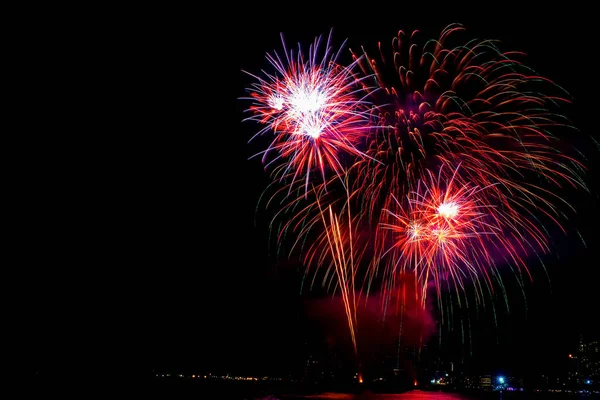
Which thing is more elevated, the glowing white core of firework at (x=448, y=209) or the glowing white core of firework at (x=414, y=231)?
the glowing white core of firework at (x=448, y=209)

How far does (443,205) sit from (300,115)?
6.62 metres

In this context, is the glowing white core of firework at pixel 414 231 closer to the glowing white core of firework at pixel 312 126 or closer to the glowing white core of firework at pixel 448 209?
the glowing white core of firework at pixel 448 209

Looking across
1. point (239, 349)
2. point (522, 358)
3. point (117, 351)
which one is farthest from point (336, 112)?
point (522, 358)

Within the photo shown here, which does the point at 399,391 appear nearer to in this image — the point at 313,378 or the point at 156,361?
the point at 313,378

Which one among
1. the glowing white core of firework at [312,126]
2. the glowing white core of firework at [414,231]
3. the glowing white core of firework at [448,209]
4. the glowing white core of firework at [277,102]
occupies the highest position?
Answer: the glowing white core of firework at [277,102]

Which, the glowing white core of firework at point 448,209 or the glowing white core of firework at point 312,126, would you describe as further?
the glowing white core of firework at point 448,209

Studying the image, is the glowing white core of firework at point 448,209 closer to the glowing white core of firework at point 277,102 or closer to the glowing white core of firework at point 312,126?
the glowing white core of firework at point 312,126

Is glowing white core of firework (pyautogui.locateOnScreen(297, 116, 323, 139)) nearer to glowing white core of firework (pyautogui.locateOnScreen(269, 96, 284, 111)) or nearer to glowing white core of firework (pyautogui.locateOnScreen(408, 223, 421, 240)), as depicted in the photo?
glowing white core of firework (pyautogui.locateOnScreen(269, 96, 284, 111))

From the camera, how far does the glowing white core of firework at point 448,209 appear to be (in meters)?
20.4

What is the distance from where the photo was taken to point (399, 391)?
82.6 meters

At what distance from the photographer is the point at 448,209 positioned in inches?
803

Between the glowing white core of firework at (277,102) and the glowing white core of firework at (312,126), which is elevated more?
the glowing white core of firework at (277,102)

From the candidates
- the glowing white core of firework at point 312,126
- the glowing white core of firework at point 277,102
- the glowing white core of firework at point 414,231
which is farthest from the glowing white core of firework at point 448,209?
the glowing white core of firework at point 277,102

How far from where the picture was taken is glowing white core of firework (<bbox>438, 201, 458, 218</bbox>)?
802 inches
